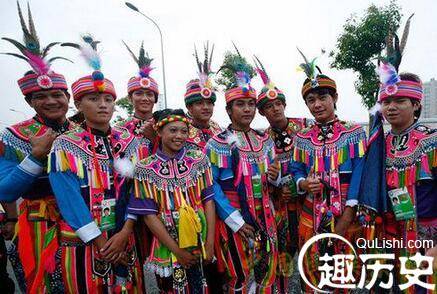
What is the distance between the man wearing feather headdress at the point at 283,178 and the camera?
141 inches

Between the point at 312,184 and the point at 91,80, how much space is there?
87.6 inches

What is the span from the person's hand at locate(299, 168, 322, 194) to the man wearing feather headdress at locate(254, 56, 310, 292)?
227 millimetres

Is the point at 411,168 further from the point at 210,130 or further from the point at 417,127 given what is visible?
the point at 210,130

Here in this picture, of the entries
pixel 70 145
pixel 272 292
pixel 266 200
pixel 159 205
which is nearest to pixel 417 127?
pixel 266 200

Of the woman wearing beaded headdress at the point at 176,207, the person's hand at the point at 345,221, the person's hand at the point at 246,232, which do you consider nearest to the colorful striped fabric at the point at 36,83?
the woman wearing beaded headdress at the point at 176,207

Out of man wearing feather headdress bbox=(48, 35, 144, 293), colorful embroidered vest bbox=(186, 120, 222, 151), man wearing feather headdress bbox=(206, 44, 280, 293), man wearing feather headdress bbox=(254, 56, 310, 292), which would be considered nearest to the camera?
man wearing feather headdress bbox=(48, 35, 144, 293)

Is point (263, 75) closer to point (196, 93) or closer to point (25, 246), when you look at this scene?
point (196, 93)

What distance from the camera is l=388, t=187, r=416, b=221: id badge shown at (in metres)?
2.92

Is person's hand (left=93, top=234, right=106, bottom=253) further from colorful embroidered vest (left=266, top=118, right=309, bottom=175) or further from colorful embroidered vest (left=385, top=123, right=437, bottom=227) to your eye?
colorful embroidered vest (left=385, top=123, right=437, bottom=227)

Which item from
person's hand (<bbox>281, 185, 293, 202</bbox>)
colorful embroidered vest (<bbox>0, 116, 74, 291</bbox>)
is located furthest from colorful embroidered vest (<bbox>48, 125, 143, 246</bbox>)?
person's hand (<bbox>281, 185, 293, 202</bbox>)

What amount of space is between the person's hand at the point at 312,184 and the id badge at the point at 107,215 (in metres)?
1.82

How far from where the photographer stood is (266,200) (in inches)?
133

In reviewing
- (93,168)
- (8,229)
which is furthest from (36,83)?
(8,229)

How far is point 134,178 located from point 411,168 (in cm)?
246
